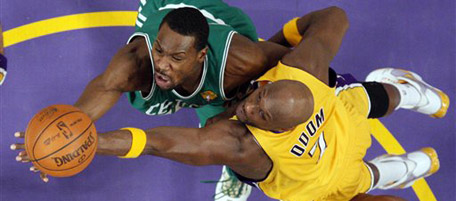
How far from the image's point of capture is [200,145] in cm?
282

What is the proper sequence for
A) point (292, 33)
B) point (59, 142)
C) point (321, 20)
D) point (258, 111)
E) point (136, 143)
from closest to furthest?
point (59, 142), point (136, 143), point (258, 111), point (321, 20), point (292, 33)

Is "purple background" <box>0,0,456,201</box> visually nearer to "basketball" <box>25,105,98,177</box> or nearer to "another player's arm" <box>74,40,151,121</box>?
"another player's arm" <box>74,40,151,121</box>

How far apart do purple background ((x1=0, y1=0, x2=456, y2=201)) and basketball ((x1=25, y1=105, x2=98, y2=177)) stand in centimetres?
222

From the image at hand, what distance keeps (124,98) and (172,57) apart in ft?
5.92

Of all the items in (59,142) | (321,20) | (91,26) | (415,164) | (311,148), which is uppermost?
(321,20)

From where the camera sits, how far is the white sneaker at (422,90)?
14.9 feet

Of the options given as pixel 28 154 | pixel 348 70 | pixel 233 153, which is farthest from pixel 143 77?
pixel 348 70

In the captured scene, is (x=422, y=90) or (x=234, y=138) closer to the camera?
(x=234, y=138)

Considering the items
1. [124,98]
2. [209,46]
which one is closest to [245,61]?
[209,46]

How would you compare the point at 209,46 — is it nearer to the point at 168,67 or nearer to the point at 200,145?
the point at 168,67

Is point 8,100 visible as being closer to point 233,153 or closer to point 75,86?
point 75,86

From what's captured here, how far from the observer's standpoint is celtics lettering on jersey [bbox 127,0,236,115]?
342cm

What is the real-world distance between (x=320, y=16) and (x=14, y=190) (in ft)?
9.00

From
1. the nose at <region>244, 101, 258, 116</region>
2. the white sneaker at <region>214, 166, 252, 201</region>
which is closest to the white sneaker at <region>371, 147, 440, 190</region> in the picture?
the white sneaker at <region>214, 166, 252, 201</region>
